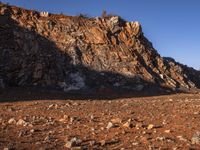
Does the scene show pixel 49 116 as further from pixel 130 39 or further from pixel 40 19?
pixel 130 39

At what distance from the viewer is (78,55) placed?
98.1 ft

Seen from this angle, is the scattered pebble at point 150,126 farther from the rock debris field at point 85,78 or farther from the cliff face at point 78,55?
the cliff face at point 78,55

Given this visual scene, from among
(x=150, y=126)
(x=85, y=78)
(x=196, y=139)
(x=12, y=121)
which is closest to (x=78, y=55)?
(x=85, y=78)

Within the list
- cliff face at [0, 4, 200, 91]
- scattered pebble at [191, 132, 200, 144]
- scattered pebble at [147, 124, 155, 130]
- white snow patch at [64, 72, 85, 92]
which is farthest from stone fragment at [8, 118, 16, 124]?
white snow patch at [64, 72, 85, 92]

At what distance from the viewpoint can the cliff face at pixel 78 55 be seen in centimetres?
2639

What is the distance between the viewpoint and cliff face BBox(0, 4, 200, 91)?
26391mm

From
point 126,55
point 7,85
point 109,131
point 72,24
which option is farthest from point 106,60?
point 109,131

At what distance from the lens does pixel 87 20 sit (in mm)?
33375

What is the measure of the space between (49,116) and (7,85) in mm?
12407

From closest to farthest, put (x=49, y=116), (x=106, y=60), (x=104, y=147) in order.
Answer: (x=104, y=147), (x=49, y=116), (x=106, y=60)

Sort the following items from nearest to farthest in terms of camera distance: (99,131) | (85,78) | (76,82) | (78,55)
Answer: (99,131) → (76,82) → (85,78) → (78,55)

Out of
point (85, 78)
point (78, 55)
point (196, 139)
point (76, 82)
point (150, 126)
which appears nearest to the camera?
point (196, 139)

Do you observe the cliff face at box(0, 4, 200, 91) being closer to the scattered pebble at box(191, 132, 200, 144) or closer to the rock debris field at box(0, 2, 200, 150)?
the rock debris field at box(0, 2, 200, 150)

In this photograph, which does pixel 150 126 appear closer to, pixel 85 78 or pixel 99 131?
pixel 99 131
